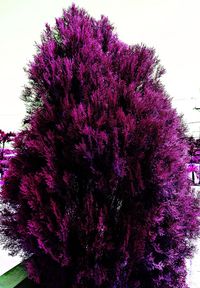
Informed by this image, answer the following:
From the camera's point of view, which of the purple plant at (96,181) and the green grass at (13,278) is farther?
the green grass at (13,278)

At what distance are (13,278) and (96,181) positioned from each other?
1264mm

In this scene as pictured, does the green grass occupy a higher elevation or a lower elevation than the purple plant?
lower

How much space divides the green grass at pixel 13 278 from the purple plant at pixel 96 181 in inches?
11.7

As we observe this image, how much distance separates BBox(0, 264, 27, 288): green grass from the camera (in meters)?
2.34

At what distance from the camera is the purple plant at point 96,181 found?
1.96m

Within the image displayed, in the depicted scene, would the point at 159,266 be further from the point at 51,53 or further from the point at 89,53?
the point at 51,53

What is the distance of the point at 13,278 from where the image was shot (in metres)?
2.43

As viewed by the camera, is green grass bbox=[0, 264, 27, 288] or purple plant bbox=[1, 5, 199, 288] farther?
green grass bbox=[0, 264, 27, 288]

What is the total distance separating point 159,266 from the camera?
217cm

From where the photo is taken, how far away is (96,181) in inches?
80.8

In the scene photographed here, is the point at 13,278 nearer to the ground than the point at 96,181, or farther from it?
nearer to the ground

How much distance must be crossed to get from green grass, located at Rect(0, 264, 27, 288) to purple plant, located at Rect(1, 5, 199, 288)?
30 centimetres

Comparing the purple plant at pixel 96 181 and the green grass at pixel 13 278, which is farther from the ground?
the purple plant at pixel 96 181

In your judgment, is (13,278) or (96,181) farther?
(13,278)
